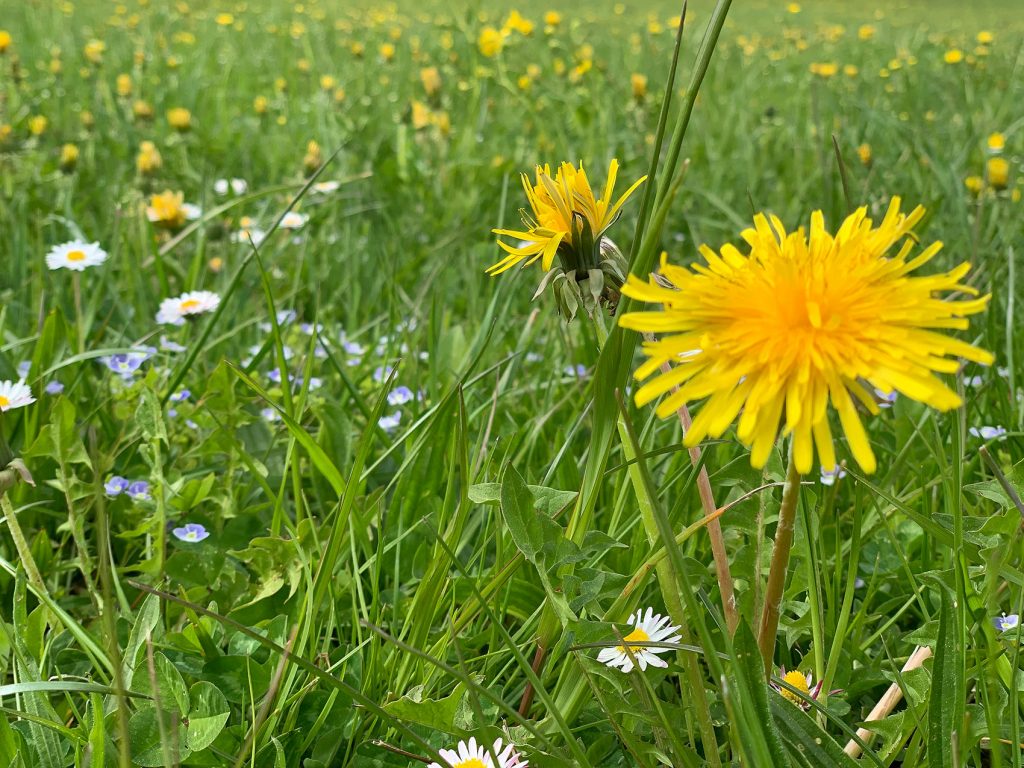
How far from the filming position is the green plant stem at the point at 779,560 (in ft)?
2.25

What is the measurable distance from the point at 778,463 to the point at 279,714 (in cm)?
54

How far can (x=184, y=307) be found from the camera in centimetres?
177

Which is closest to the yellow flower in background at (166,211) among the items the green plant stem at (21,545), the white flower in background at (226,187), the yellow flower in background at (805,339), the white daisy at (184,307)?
the white daisy at (184,307)

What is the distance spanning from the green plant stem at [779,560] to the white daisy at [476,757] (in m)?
0.22

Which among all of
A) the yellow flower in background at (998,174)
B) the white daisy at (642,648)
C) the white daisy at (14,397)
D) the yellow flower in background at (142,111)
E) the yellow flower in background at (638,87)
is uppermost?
the yellow flower in background at (638,87)

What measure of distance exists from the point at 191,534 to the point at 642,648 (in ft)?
2.21

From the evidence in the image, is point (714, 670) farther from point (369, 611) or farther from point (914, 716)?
point (369, 611)

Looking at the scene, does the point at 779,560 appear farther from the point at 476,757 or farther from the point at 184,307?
the point at 184,307

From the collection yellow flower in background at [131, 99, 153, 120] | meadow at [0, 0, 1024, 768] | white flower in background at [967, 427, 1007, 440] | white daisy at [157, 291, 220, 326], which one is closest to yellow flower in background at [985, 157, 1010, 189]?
meadow at [0, 0, 1024, 768]

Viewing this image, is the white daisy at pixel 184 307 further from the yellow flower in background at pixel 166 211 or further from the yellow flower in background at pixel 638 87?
the yellow flower in background at pixel 638 87

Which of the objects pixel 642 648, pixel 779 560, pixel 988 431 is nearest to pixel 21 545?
pixel 642 648

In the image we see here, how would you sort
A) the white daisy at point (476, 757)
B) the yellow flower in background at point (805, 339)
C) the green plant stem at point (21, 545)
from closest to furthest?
the yellow flower in background at point (805, 339)
the white daisy at point (476, 757)
the green plant stem at point (21, 545)

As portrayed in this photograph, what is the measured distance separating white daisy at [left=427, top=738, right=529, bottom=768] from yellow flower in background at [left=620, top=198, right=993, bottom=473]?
0.38 m

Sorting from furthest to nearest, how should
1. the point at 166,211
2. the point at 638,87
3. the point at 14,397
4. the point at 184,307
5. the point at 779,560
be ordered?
the point at 638,87
the point at 166,211
the point at 184,307
the point at 14,397
the point at 779,560
